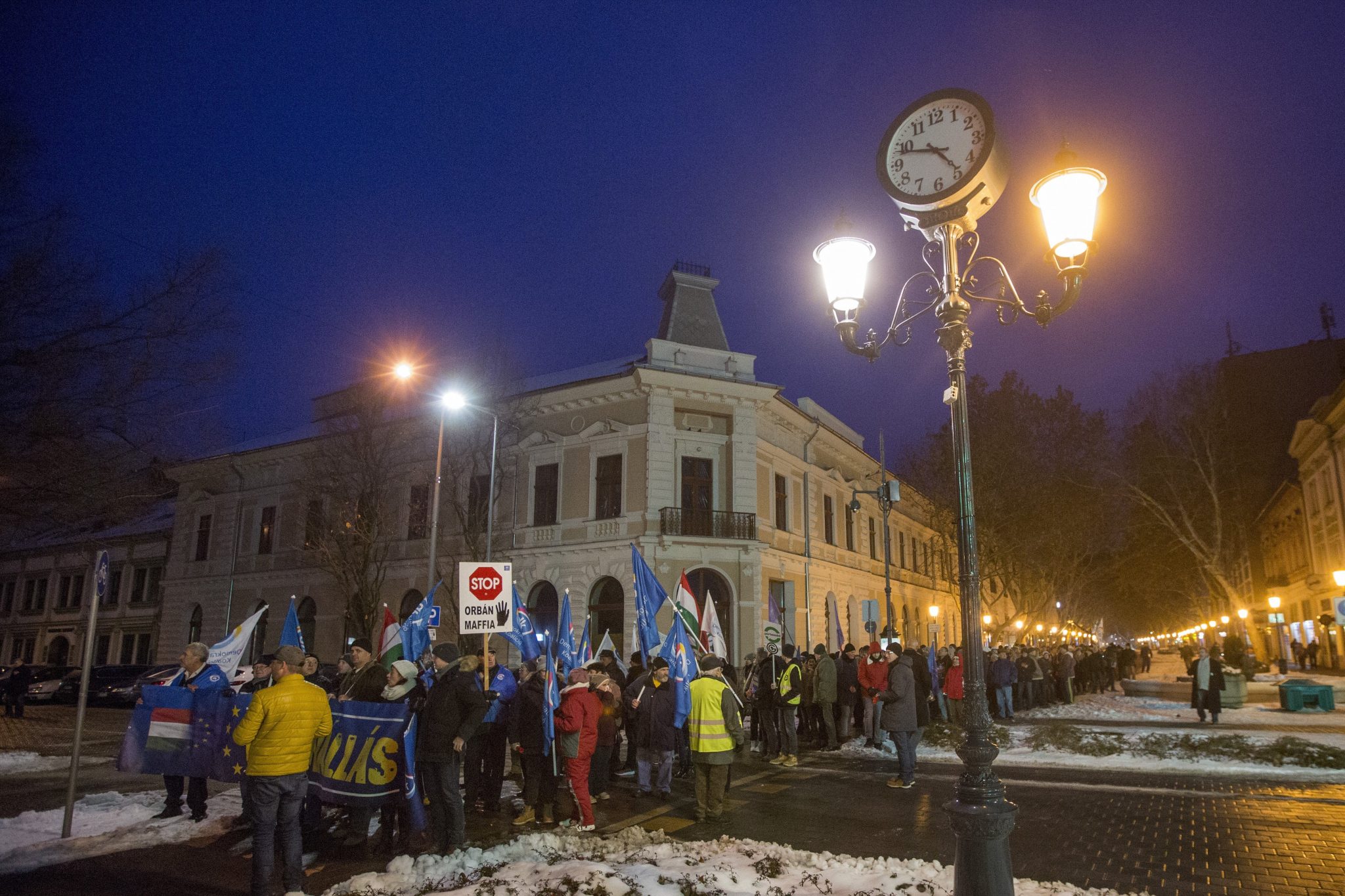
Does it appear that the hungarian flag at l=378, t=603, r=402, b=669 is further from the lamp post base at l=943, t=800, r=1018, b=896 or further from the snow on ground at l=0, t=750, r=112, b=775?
the lamp post base at l=943, t=800, r=1018, b=896

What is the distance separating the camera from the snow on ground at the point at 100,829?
7.59 metres

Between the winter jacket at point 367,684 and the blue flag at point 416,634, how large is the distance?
241cm

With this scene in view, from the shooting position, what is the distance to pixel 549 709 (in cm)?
953

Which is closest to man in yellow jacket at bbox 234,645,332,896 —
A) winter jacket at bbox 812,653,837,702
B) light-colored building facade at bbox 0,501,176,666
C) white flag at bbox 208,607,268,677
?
white flag at bbox 208,607,268,677

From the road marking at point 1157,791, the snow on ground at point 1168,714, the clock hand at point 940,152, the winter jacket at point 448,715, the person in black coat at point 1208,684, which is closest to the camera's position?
the clock hand at point 940,152

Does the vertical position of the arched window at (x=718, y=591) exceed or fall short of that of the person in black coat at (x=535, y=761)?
it exceeds it

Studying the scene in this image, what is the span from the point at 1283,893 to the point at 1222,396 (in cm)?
3651

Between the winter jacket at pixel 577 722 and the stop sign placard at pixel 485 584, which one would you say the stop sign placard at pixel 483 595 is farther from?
the winter jacket at pixel 577 722

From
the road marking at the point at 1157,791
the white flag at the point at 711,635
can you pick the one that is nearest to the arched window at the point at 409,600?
the white flag at the point at 711,635

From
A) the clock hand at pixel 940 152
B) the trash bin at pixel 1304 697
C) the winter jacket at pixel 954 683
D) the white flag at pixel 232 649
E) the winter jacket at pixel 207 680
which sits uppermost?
the clock hand at pixel 940 152

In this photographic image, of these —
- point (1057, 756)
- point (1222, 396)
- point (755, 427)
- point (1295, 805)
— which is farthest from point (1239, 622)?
point (1295, 805)

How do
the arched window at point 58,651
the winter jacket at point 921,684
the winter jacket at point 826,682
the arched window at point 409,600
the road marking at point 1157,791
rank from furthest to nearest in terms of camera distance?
the arched window at point 58,651
the arched window at point 409,600
the winter jacket at point 921,684
the winter jacket at point 826,682
the road marking at point 1157,791

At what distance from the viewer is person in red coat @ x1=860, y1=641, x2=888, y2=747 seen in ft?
46.2

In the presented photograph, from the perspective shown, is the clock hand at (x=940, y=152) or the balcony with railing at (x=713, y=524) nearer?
the clock hand at (x=940, y=152)
